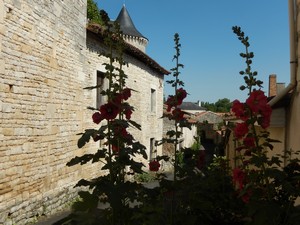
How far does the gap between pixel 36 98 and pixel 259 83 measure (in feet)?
19.8

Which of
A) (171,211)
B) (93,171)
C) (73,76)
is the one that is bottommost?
(93,171)

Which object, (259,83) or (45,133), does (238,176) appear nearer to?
(259,83)

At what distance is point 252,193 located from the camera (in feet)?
6.88

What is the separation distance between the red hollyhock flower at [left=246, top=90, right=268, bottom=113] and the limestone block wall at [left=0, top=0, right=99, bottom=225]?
5.30m

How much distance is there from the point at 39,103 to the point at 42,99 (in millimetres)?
158

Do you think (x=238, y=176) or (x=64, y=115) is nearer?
(x=238, y=176)

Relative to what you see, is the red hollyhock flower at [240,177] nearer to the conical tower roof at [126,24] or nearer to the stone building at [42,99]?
the stone building at [42,99]

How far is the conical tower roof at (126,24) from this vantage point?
90.0ft

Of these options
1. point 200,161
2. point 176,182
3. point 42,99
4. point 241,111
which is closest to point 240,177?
point 241,111

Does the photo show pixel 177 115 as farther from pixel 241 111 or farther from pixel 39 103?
pixel 39 103

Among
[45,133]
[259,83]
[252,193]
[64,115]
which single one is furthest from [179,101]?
[64,115]

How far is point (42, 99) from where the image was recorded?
7.64 metres

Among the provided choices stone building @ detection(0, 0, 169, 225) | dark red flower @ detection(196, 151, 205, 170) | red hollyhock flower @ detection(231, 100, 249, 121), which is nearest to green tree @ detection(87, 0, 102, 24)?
stone building @ detection(0, 0, 169, 225)

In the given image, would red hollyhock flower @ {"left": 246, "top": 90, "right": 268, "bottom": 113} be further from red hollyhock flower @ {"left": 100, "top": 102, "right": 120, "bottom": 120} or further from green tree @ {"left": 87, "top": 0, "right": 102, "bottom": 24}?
green tree @ {"left": 87, "top": 0, "right": 102, "bottom": 24}
